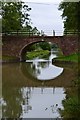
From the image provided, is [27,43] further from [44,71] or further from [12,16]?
[44,71]

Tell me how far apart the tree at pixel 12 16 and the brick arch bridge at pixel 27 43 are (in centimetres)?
102

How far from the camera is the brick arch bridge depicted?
30.9 m

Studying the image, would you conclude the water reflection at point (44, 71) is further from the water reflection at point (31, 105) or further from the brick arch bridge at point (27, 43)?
the water reflection at point (31, 105)

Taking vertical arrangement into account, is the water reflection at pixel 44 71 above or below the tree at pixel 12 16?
below

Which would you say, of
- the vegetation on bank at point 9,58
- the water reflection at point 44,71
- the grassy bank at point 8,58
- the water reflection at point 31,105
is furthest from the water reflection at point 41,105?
the vegetation on bank at point 9,58

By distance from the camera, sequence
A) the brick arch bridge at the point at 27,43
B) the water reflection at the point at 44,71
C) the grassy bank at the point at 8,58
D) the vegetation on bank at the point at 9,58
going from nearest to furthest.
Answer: the water reflection at the point at 44,71
the grassy bank at the point at 8,58
the vegetation on bank at the point at 9,58
the brick arch bridge at the point at 27,43

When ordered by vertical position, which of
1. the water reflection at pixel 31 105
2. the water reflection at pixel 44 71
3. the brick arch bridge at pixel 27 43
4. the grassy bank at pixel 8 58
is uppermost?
the brick arch bridge at pixel 27 43

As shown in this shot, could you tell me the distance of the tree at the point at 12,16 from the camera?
103ft

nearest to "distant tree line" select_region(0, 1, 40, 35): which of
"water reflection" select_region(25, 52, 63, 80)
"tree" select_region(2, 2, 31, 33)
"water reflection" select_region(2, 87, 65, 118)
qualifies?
"tree" select_region(2, 2, 31, 33)

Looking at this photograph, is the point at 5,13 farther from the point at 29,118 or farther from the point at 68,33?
the point at 29,118

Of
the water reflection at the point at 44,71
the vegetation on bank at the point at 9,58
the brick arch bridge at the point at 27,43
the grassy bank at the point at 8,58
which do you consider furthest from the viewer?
the brick arch bridge at the point at 27,43

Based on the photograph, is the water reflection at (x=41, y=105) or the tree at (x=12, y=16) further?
the tree at (x=12, y=16)

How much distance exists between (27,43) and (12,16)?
3.14m

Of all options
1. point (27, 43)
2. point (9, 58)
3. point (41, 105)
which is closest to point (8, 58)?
point (9, 58)
